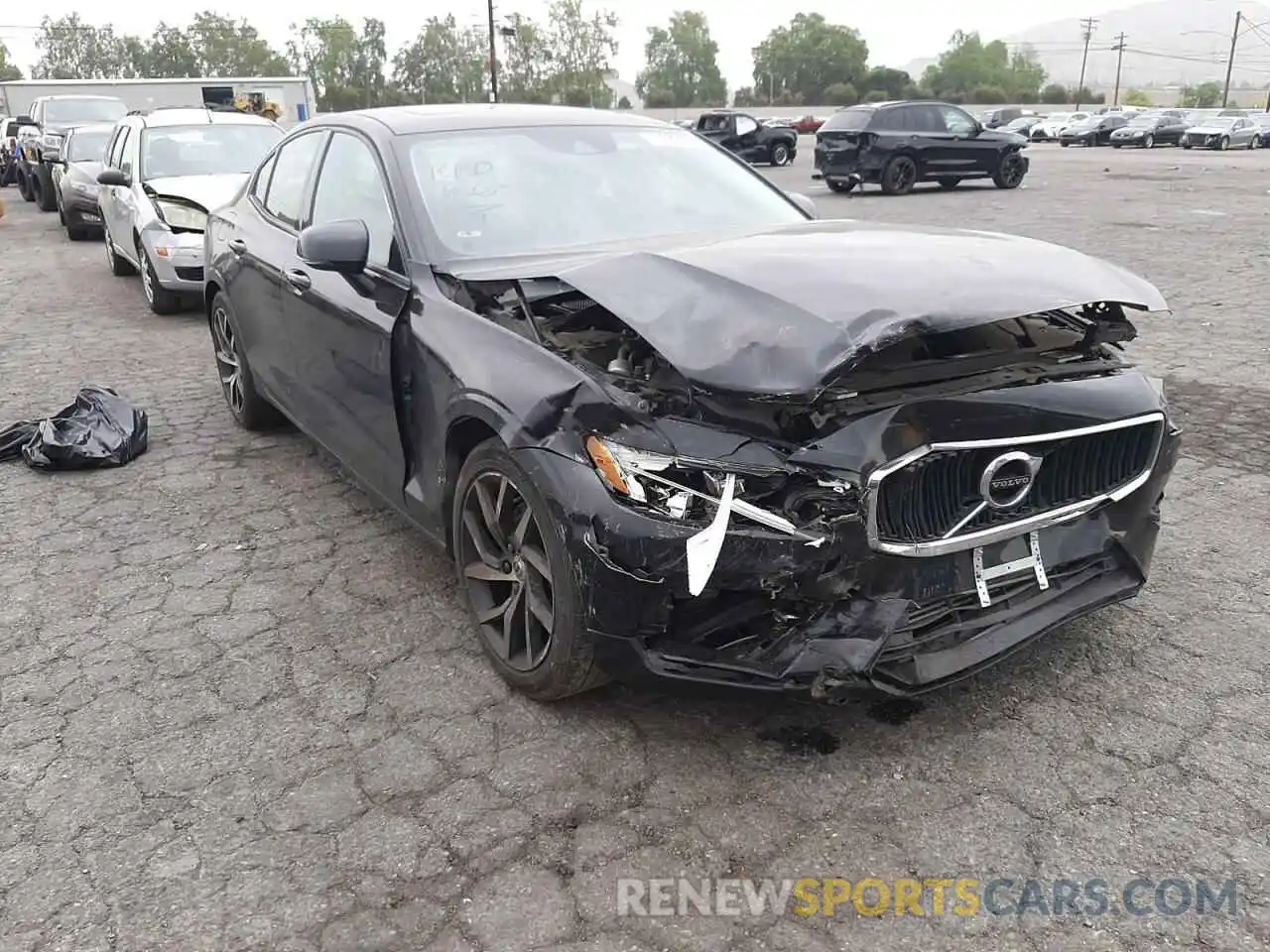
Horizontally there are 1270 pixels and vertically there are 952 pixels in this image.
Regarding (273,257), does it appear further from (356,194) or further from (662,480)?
(662,480)

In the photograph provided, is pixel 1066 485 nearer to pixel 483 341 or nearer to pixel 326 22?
pixel 483 341

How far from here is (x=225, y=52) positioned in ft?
331

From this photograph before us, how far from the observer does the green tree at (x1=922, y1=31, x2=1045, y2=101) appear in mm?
109438

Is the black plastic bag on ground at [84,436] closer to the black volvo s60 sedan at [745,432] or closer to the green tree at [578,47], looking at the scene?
the black volvo s60 sedan at [745,432]

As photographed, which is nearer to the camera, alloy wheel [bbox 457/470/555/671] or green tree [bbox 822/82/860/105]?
alloy wheel [bbox 457/470/555/671]

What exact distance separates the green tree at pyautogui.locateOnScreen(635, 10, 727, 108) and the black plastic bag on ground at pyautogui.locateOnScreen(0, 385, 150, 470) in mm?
121498

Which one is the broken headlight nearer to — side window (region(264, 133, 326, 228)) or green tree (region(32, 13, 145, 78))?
side window (region(264, 133, 326, 228))

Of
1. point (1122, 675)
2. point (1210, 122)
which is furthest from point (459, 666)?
point (1210, 122)

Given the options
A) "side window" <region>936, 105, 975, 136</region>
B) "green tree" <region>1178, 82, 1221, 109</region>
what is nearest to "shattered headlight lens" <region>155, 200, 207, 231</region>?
"side window" <region>936, 105, 975, 136</region>

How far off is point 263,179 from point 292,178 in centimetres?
54

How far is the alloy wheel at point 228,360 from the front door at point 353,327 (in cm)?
129

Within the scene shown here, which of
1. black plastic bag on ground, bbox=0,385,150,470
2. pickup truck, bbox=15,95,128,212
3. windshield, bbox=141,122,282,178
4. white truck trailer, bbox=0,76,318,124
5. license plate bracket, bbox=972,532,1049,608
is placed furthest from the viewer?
white truck trailer, bbox=0,76,318,124

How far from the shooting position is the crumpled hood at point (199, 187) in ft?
29.6

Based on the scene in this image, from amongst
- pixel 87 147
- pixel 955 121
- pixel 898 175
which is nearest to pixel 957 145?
pixel 955 121
